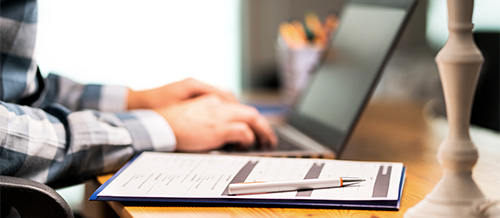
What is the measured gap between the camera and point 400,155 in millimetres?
841

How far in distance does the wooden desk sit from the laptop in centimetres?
5

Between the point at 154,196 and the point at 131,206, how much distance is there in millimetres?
26

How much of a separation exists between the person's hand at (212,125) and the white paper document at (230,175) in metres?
0.07

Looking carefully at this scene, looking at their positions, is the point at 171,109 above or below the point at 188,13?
above

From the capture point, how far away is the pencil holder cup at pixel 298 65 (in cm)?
131

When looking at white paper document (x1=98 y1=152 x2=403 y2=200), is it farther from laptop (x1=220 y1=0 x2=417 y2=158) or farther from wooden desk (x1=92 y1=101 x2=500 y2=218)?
laptop (x1=220 y1=0 x2=417 y2=158)

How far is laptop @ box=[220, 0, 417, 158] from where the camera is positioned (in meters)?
0.82

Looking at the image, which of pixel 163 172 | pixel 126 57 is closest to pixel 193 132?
pixel 163 172

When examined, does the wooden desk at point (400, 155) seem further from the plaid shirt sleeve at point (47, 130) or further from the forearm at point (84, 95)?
the forearm at point (84, 95)

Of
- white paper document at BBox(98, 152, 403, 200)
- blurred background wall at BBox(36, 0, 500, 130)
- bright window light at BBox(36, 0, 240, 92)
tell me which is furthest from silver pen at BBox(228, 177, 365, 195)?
bright window light at BBox(36, 0, 240, 92)

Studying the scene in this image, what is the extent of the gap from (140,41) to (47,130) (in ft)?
7.96

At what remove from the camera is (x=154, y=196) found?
55 centimetres

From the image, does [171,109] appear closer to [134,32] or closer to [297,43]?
[297,43]

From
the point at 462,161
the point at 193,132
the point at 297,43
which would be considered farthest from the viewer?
the point at 297,43
